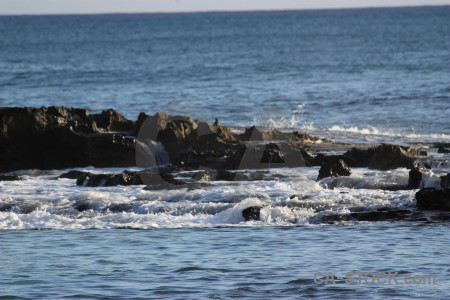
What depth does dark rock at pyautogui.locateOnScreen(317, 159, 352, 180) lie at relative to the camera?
2095 cm

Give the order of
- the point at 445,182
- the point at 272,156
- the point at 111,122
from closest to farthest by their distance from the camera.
A: the point at 445,182, the point at 272,156, the point at 111,122

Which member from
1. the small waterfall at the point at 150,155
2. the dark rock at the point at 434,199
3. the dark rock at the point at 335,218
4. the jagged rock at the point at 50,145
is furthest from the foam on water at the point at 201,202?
the small waterfall at the point at 150,155

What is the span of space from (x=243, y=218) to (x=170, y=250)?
107 inches

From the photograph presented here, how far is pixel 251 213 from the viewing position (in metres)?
17.7

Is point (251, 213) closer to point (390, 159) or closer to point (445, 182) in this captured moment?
point (445, 182)

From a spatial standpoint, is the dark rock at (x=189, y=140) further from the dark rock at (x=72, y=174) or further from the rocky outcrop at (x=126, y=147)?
the dark rock at (x=72, y=174)

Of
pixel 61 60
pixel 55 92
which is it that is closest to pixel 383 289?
pixel 55 92

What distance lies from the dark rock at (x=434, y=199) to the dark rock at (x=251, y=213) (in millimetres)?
3215

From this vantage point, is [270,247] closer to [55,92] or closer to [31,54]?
[55,92]

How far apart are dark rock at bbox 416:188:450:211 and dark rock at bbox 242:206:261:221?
321cm

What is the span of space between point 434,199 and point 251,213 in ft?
12.0

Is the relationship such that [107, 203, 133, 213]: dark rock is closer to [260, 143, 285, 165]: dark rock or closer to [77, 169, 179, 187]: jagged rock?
[77, 169, 179, 187]: jagged rock

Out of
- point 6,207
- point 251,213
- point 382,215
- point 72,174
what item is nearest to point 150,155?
point 72,174

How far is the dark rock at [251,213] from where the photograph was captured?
17.7 m
